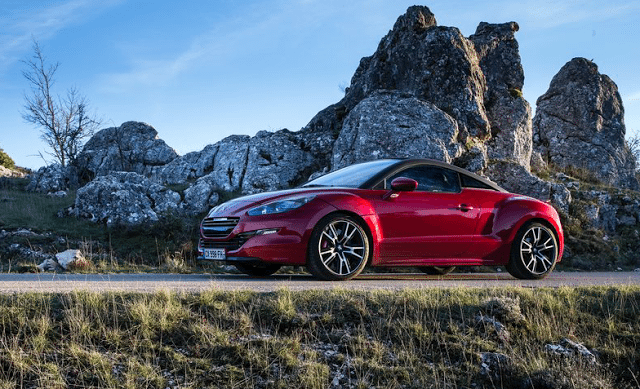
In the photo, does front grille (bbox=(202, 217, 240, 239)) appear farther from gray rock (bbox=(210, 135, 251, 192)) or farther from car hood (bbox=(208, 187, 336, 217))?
A: gray rock (bbox=(210, 135, 251, 192))

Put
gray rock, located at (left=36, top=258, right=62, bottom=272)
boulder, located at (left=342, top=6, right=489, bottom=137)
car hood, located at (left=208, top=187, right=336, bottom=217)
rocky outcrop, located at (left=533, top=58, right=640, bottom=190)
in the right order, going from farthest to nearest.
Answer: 1. rocky outcrop, located at (left=533, top=58, right=640, bottom=190)
2. boulder, located at (left=342, top=6, right=489, bottom=137)
3. gray rock, located at (left=36, top=258, right=62, bottom=272)
4. car hood, located at (left=208, top=187, right=336, bottom=217)

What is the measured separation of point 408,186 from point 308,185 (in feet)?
5.11

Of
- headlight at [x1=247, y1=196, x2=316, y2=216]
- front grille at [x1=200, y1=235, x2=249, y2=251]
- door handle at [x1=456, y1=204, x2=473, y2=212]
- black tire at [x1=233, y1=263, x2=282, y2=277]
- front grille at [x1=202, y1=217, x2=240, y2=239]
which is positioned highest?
headlight at [x1=247, y1=196, x2=316, y2=216]

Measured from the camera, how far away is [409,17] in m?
21.1

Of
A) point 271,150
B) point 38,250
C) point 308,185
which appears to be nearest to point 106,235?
point 38,250

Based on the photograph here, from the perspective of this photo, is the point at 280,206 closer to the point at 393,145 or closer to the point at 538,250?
the point at 538,250

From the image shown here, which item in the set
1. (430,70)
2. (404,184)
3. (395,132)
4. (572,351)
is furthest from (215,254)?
(430,70)

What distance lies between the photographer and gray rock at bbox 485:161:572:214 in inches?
723

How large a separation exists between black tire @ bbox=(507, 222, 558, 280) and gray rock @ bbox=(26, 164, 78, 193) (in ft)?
63.1

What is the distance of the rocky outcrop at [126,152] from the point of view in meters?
25.0

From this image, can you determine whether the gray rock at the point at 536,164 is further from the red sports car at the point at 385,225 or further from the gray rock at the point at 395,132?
the red sports car at the point at 385,225

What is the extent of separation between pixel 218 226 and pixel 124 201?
9565mm

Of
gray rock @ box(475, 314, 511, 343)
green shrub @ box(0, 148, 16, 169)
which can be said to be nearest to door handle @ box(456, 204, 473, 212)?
gray rock @ box(475, 314, 511, 343)

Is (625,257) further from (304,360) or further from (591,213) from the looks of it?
(304,360)
